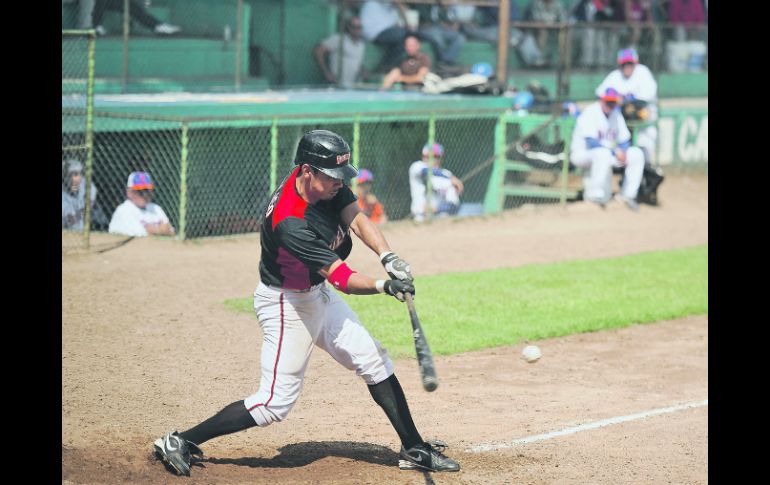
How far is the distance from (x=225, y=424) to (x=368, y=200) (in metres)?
9.00

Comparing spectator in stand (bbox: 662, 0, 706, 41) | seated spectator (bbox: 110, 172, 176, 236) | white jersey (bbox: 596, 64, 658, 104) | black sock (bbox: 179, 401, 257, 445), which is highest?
spectator in stand (bbox: 662, 0, 706, 41)

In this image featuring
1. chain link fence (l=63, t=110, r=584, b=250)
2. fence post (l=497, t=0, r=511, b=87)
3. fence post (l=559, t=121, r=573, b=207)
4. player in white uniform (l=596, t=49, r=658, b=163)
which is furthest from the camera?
player in white uniform (l=596, t=49, r=658, b=163)

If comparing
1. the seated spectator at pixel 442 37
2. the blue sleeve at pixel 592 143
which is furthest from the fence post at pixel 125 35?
the blue sleeve at pixel 592 143

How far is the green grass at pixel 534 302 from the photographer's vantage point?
396 inches

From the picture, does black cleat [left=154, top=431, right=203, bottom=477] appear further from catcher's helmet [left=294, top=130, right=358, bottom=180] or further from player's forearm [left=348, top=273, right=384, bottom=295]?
catcher's helmet [left=294, top=130, right=358, bottom=180]

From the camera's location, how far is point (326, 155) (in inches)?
229

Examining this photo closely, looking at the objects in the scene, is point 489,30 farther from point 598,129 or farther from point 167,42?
point 167,42

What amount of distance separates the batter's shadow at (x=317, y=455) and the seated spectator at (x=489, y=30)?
47.4ft

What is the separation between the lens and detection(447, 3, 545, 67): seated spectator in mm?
20391

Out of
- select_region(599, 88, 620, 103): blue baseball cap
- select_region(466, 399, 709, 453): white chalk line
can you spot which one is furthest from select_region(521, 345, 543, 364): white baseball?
select_region(599, 88, 620, 103): blue baseball cap

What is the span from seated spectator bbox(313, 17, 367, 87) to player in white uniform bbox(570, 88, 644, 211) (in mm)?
4029

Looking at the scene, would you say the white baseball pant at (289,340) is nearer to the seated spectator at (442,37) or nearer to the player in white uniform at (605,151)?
the player in white uniform at (605,151)

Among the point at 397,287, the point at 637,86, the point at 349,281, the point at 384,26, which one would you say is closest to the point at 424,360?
the point at 397,287
